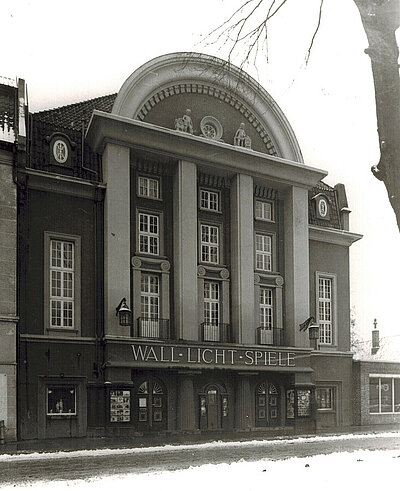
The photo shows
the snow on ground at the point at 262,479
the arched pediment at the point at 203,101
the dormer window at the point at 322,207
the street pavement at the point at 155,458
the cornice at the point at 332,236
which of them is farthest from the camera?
the dormer window at the point at 322,207

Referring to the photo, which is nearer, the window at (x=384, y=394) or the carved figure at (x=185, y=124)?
the carved figure at (x=185, y=124)

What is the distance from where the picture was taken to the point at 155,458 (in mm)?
16344

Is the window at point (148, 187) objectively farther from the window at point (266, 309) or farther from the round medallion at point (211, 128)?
the window at point (266, 309)

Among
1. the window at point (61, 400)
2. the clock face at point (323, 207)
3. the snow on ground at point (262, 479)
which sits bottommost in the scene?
the window at point (61, 400)

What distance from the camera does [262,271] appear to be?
30.6 metres

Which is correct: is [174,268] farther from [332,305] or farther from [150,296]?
[332,305]

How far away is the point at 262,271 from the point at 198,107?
7.23m

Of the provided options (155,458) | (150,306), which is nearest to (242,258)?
(150,306)

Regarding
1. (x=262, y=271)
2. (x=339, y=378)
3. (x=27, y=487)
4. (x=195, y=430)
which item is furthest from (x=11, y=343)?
(x=339, y=378)

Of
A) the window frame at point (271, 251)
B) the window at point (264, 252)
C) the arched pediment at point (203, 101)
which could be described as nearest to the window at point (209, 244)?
the window frame at point (271, 251)

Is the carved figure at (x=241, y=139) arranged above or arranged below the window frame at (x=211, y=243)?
above

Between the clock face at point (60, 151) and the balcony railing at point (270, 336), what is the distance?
33.9 feet

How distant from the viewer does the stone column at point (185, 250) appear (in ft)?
91.1

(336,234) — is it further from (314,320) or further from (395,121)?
(395,121)
